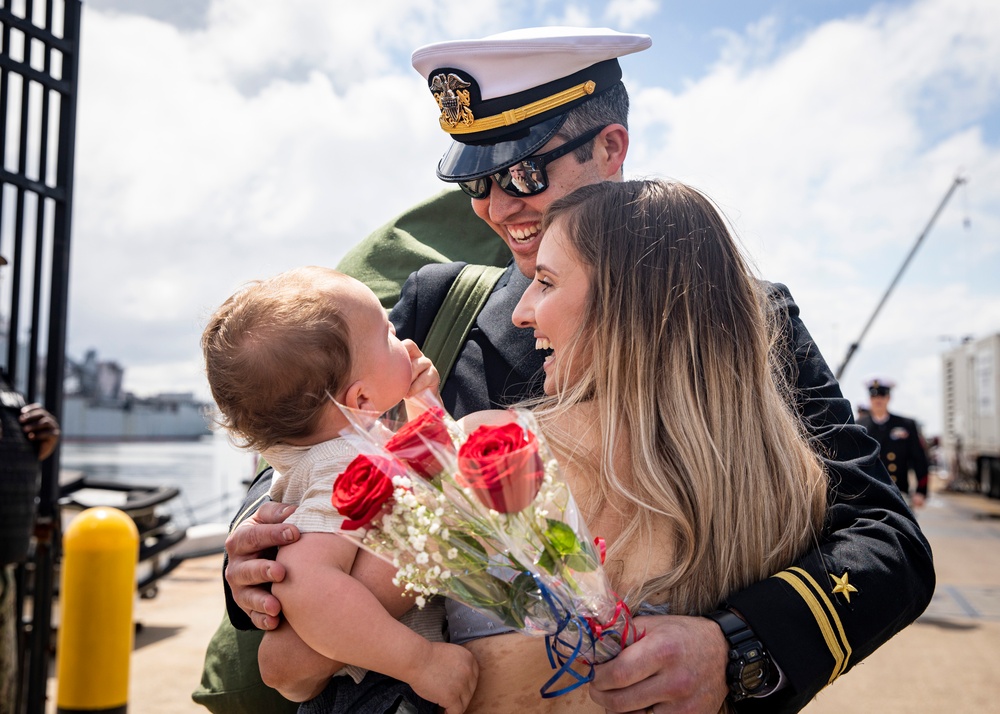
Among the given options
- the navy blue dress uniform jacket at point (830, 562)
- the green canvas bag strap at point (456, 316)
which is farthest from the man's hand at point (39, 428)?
the green canvas bag strap at point (456, 316)

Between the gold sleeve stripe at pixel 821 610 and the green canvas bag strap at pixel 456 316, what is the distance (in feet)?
3.09

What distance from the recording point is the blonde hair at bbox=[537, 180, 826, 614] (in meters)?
1.42

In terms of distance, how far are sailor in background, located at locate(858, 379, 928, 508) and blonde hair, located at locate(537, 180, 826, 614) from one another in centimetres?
843

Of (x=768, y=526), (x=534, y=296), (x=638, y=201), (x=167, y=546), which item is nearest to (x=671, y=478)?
(x=768, y=526)

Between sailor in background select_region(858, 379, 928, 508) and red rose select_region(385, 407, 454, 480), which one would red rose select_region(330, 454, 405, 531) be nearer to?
red rose select_region(385, 407, 454, 480)

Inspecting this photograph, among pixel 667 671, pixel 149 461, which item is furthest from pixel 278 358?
pixel 149 461

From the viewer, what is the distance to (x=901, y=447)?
9.41m

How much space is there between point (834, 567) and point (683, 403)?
1.38ft

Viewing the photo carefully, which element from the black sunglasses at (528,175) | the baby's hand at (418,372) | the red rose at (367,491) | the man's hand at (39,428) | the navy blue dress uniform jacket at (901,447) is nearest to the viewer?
the red rose at (367,491)

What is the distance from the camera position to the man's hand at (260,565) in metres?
1.48

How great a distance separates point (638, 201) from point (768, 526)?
24.5 inches

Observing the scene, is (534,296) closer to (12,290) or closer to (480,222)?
(480,222)

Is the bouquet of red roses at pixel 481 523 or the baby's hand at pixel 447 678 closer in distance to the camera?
the bouquet of red roses at pixel 481 523

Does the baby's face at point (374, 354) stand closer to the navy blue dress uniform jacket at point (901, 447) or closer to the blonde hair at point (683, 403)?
the blonde hair at point (683, 403)
